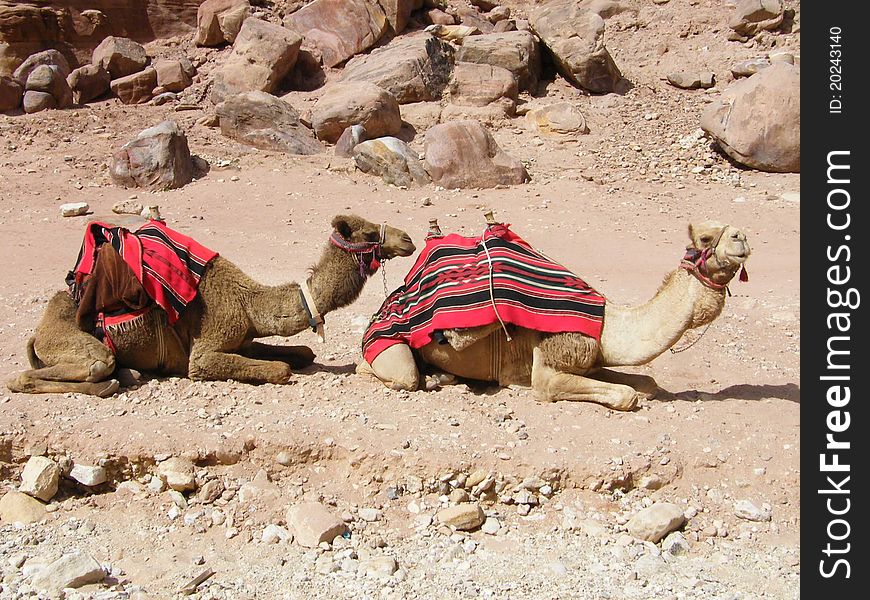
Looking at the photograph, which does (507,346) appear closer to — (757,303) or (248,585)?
(248,585)

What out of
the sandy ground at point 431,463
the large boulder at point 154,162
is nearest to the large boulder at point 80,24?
the large boulder at point 154,162

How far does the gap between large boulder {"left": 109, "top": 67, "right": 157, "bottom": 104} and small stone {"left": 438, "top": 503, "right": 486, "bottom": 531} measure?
17.9 meters

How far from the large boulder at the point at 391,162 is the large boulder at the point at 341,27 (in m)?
6.25

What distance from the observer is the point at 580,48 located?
20188 mm

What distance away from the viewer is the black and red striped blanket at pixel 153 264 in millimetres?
6277

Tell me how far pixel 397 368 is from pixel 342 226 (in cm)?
117

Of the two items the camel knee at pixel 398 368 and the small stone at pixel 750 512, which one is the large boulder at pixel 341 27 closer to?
the camel knee at pixel 398 368

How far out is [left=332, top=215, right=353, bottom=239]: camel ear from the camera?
655 cm

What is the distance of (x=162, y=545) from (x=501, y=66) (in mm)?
16680

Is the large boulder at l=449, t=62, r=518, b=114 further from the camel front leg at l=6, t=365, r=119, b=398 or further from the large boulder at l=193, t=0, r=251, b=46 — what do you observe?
the camel front leg at l=6, t=365, r=119, b=398

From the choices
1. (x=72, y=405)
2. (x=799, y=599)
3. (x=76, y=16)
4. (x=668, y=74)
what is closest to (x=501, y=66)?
(x=668, y=74)

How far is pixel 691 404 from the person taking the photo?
6461mm

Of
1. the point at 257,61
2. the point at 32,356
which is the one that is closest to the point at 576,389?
the point at 32,356

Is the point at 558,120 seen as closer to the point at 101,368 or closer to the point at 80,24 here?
the point at 80,24
